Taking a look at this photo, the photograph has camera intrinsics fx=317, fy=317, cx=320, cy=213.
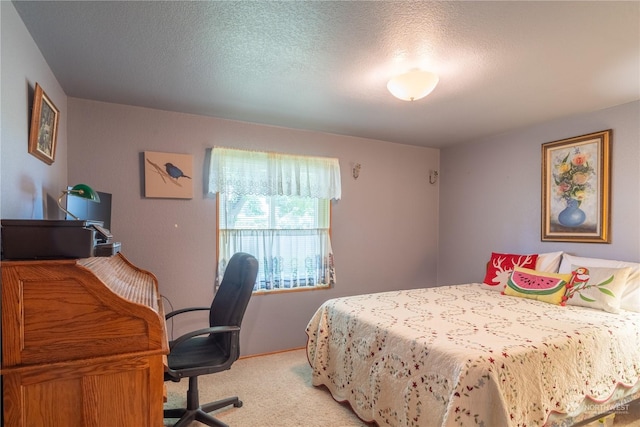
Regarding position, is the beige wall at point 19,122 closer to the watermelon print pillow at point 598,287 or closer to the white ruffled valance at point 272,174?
the white ruffled valance at point 272,174

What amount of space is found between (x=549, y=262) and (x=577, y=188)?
28.4 inches

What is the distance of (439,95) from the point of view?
2465mm

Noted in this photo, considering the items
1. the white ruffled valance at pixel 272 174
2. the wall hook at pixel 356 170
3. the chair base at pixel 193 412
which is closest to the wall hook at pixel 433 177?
the wall hook at pixel 356 170

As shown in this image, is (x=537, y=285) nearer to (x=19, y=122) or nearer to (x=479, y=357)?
(x=479, y=357)

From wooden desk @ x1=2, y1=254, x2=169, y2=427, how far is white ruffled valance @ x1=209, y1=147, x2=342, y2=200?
1.88m

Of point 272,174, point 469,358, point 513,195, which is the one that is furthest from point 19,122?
point 513,195

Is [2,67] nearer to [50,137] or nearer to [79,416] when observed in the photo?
[50,137]

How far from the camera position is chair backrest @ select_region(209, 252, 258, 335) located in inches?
76.2

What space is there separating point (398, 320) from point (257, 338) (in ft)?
5.46

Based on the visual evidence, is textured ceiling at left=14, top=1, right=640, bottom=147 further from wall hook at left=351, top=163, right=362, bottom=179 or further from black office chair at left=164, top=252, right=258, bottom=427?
black office chair at left=164, top=252, right=258, bottom=427

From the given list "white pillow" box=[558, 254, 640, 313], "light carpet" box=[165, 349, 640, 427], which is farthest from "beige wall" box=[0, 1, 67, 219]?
"white pillow" box=[558, 254, 640, 313]

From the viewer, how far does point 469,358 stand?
1529 millimetres

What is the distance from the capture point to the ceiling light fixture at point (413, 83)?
1.94 metres

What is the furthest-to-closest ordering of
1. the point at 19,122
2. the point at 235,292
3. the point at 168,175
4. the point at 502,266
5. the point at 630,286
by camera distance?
the point at 502,266 < the point at 168,175 < the point at 630,286 < the point at 235,292 < the point at 19,122
